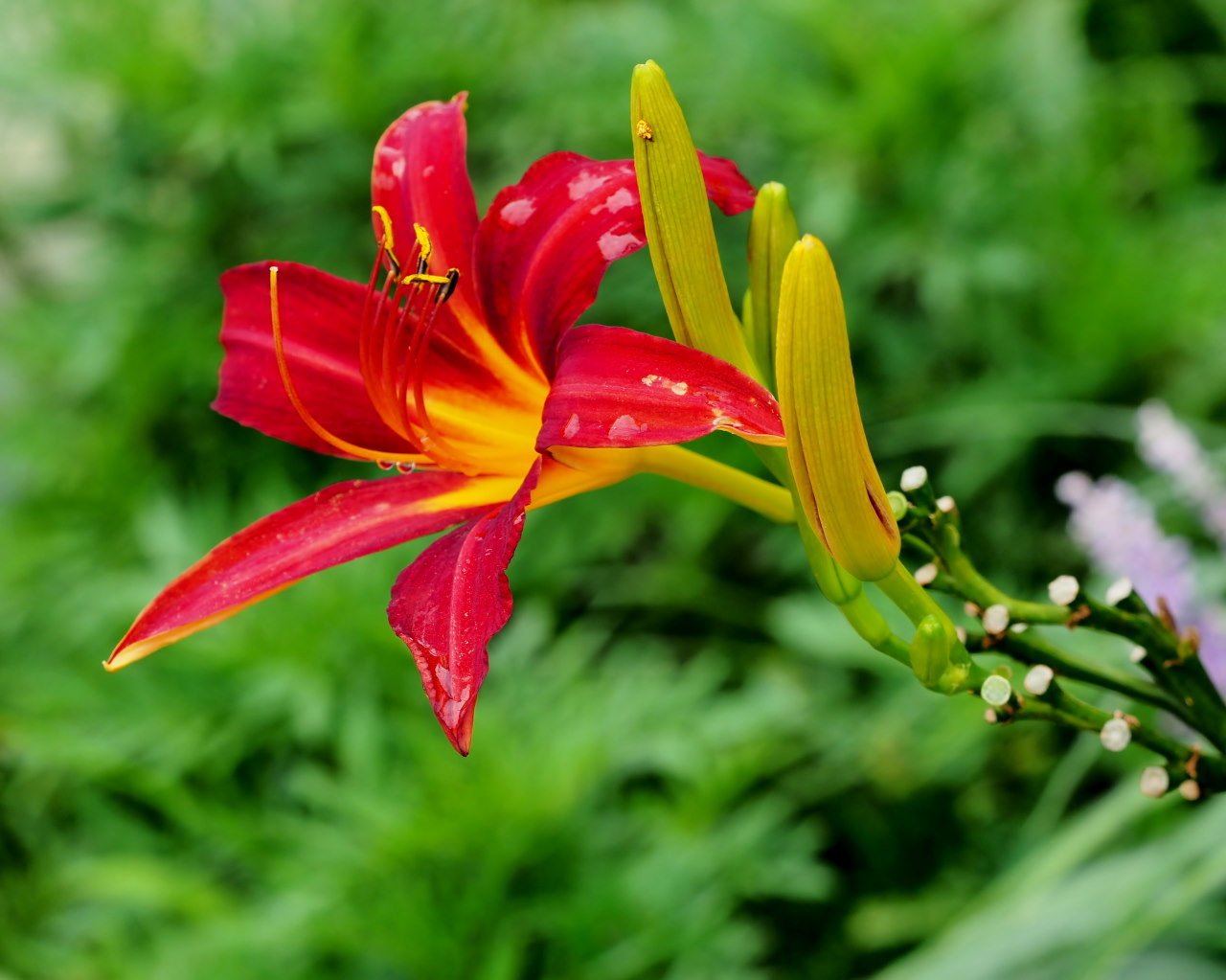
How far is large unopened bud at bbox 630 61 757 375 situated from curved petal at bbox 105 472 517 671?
12 cm

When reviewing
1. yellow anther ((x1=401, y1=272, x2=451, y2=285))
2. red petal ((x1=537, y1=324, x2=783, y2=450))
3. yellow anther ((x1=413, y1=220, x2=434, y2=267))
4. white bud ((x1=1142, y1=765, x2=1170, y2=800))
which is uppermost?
yellow anther ((x1=413, y1=220, x2=434, y2=267))

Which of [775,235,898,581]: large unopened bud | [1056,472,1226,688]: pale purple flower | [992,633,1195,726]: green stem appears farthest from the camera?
[1056,472,1226,688]: pale purple flower

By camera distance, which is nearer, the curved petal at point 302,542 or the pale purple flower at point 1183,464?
the curved petal at point 302,542

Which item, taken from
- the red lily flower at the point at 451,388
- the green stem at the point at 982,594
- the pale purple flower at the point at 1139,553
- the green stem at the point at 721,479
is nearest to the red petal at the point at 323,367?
the red lily flower at the point at 451,388

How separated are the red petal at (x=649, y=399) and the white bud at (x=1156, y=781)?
0.61ft

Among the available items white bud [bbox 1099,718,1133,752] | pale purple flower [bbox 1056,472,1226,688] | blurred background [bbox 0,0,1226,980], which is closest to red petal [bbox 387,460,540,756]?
white bud [bbox 1099,718,1133,752]

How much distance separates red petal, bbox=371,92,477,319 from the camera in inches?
19.8

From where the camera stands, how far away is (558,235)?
0.47 metres

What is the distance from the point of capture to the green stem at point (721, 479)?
450 millimetres

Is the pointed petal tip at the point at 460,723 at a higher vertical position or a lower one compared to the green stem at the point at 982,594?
higher

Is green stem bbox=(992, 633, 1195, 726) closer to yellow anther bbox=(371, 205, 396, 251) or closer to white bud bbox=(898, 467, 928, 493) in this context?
white bud bbox=(898, 467, 928, 493)

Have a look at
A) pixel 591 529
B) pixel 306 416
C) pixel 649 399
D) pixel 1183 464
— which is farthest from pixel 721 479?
pixel 591 529

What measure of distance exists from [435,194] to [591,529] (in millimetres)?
1084

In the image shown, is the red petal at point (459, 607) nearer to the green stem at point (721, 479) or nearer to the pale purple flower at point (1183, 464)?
the green stem at point (721, 479)
